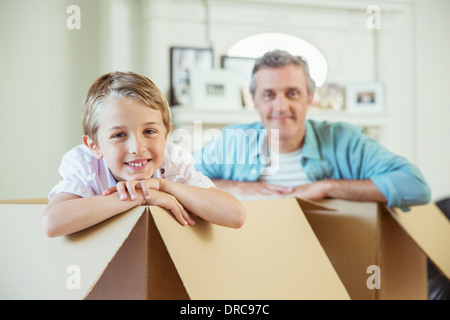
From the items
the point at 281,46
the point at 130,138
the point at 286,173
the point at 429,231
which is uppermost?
the point at 281,46

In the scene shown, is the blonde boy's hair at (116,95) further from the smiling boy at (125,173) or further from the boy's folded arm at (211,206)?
the boy's folded arm at (211,206)

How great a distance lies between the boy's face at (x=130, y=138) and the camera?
645mm

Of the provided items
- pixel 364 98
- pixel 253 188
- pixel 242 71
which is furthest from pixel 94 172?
pixel 364 98

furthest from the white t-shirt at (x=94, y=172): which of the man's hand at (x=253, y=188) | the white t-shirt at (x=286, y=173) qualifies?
the white t-shirt at (x=286, y=173)

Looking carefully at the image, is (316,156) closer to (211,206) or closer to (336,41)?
(211,206)

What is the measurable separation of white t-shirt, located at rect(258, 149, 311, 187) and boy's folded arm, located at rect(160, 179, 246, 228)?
2.37 ft

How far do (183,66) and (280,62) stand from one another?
1.66m

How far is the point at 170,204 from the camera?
0.62m

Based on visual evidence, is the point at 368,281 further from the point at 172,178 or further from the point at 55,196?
the point at 55,196

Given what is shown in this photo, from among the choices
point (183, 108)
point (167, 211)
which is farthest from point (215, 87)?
point (167, 211)

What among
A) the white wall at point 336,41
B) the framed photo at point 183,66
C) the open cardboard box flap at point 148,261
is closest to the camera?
the open cardboard box flap at point 148,261

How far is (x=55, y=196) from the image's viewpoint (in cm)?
67
